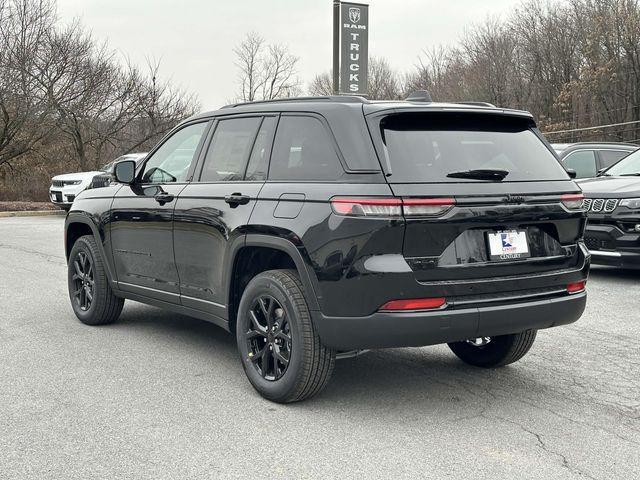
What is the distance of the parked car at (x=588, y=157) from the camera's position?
456 inches

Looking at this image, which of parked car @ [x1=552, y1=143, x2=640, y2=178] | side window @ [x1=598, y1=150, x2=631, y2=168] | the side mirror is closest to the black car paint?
the side mirror

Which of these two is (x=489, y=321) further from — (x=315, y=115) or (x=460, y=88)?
(x=460, y=88)

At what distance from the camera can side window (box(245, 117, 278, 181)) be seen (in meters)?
4.67

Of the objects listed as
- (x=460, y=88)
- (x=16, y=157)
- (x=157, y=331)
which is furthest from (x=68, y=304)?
(x=460, y=88)

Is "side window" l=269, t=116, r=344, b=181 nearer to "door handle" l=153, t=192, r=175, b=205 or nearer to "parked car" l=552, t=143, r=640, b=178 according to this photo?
"door handle" l=153, t=192, r=175, b=205

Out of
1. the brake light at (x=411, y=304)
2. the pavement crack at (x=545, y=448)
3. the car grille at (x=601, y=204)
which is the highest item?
the car grille at (x=601, y=204)

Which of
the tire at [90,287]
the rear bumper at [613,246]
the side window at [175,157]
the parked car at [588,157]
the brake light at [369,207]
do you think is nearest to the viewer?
the brake light at [369,207]

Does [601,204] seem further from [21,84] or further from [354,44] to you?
[21,84]

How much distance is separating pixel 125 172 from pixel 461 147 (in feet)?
9.26

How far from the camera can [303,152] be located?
442cm

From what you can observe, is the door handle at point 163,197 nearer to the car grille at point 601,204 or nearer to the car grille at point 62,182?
the car grille at point 601,204

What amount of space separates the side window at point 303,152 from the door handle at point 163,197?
1074 millimetres

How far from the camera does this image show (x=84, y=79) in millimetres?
24969

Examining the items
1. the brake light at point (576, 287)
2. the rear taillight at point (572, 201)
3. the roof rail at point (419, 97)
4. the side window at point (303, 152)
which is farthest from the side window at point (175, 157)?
the brake light at point (576, 287)
